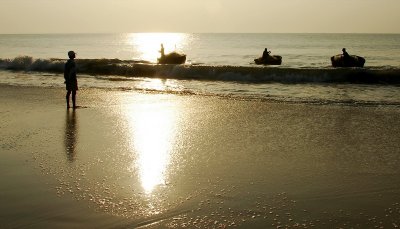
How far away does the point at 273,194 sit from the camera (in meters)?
5.68

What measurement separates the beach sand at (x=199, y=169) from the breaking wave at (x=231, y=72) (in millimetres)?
13063

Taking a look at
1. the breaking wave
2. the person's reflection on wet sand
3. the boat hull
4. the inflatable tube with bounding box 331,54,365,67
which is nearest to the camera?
the person's reflection on wet sand

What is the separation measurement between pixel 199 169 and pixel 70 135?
12.6 ft

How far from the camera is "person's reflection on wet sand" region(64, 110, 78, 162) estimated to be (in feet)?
25.9

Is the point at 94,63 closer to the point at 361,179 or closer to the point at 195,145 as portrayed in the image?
the point at 195,145

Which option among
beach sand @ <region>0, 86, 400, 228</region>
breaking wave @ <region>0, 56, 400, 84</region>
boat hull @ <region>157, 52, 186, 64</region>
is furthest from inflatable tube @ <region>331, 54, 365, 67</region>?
beach sand @ <region>0, 86, 400, 228</region>

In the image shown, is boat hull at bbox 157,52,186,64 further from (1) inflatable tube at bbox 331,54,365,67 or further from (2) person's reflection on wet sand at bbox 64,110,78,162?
(2) person's reflection on wet sand at bbox 64,110,78,162

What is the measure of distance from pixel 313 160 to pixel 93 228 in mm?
4175

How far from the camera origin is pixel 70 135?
31.2 feet

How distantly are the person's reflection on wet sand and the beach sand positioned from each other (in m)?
0.02

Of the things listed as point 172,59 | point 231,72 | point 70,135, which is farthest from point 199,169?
point 172,59

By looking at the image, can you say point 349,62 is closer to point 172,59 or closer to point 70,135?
point 172,59

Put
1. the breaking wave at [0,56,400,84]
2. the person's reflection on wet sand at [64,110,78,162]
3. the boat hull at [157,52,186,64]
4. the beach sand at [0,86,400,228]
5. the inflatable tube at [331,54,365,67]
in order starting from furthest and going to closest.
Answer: the boat hull at [157,52,186,64] < the inflatable tube at [331,54,365,67] < the breaking wave at [0,56,400,84] < the person's reflection on wet sand at [64,110,78,162] < the beach sand at [0,86,400,228]

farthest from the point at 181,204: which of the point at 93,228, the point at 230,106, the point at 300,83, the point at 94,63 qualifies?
the point at 94,63
